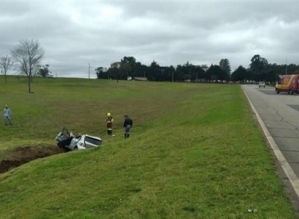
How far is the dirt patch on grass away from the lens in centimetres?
1544

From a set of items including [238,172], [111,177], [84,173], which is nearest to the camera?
[238,172]

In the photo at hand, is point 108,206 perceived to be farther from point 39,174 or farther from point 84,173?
point 39,174

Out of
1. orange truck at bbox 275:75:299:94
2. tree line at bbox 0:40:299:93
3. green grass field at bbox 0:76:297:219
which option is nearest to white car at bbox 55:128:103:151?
green grass field at bbox 0:76:297:219

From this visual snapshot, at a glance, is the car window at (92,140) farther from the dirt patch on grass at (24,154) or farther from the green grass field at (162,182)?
the green grass field at (162,182)

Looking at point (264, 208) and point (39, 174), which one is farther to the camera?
point (39, 174)

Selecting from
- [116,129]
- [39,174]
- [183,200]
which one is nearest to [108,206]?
[183,200]

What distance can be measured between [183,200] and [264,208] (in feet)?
4.18

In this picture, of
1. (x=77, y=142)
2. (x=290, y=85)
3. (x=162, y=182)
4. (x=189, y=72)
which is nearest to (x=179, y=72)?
(x=189, y=72)

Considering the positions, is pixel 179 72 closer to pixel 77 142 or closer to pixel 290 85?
pixel 290 85

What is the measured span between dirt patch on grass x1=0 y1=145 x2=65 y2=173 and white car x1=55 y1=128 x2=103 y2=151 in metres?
0.38

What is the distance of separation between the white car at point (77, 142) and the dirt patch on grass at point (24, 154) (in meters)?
0.38

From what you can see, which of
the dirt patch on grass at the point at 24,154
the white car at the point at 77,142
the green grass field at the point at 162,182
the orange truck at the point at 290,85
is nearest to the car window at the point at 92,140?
the white car at the point at 77,142

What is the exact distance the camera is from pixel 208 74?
498 ft

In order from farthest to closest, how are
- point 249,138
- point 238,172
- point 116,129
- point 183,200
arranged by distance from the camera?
1. point 116,129
2. point 249,138
3. point 238,172
4. point 183,200
